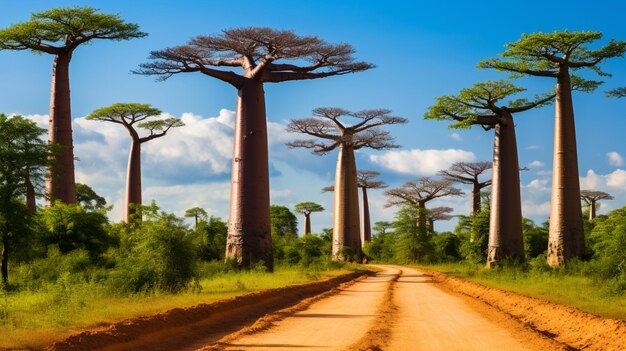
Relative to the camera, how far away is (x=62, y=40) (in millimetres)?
26703

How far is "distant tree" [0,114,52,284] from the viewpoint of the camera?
708 inches

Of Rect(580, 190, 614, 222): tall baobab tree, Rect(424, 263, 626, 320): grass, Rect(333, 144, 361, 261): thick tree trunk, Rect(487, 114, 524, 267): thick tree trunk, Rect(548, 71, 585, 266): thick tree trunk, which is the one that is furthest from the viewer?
Rect(580, 190, 614, 222): tall baobab tree

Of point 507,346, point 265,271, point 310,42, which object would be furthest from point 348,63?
point 507,346

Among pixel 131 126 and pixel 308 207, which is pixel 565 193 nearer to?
pixel 131 126

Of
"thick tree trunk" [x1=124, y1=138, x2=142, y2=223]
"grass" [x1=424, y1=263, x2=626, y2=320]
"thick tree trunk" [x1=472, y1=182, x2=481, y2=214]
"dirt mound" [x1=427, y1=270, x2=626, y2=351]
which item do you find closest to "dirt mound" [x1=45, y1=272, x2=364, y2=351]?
"dirt mound" [x1=427, y1=270, x2=626, y2=351]

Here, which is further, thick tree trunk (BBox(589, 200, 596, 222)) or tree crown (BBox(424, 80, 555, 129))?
thick tree trunk (BBox(589, 200, 596, 222))

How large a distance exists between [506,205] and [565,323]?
48.6ft

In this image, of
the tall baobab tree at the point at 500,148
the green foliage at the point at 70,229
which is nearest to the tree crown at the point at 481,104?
the tall baobab tree at the point at 500,148

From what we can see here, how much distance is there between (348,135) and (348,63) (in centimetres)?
1429

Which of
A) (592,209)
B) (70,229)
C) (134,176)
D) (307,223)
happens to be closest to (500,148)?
(70,229)

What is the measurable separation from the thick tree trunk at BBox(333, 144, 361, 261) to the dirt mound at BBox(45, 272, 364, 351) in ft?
82.1

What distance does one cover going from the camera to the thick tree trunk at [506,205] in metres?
24.6

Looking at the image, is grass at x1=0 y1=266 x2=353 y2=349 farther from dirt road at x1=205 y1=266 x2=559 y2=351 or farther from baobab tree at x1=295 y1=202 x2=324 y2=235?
baobab tree at x1=295 y1=202 x2=324 y2=235

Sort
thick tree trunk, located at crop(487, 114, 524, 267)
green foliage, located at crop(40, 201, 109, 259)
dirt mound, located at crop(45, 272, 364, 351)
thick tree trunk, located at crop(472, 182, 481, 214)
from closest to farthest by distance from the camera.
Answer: dirt mound, located at crop(45, 272, 364, 351) → green foliage, located at crop(40, 201, 109, 259) → thick tree trunk, located at crop(487, 114, 524, 267) → thick tree trunk, located at crop(472, 182, 481, 214)
